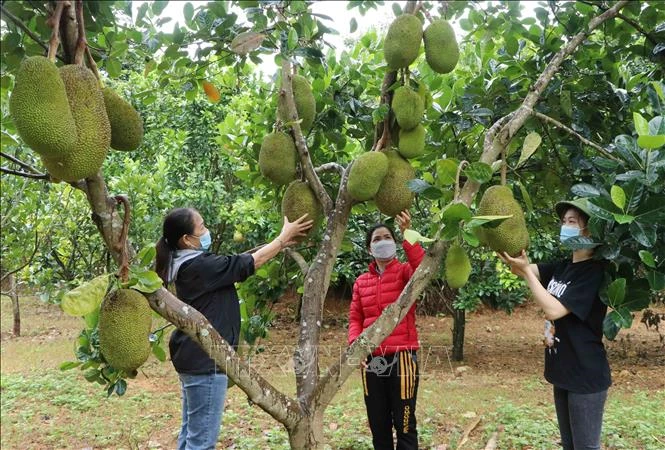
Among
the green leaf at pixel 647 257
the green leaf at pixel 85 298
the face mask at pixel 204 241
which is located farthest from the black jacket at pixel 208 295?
the green leaf at pixel 647 257

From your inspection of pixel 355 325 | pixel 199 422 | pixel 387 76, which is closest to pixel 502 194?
pixel 387 76

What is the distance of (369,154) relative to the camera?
1.94 meters

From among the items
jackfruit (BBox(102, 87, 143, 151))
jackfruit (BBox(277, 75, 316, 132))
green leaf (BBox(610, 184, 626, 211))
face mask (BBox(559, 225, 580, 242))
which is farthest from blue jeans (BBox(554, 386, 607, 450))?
jackfruit (BBox(102, 87, 143, 151))

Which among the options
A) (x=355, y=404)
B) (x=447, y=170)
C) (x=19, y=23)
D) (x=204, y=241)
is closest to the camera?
(x=19, y=23)

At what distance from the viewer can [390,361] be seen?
8.48ft

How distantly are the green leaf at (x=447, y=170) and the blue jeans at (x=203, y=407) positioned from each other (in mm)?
1133

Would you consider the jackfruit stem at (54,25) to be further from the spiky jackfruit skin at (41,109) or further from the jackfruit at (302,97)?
the jackfruit at (302,97)

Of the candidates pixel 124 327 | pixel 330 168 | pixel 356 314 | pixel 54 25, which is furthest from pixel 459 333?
pixel 54 25

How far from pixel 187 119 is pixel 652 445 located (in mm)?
5359

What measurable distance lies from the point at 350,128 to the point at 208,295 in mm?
1023

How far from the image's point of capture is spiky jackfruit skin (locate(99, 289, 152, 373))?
4.28ft

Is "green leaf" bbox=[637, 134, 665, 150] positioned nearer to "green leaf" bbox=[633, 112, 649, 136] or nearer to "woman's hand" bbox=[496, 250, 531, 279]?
"green leaf" bbox=[633, 112, 649, 136]

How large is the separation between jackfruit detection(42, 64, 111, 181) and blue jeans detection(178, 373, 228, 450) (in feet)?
3.84

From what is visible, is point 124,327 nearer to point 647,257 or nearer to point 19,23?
point 19,23
